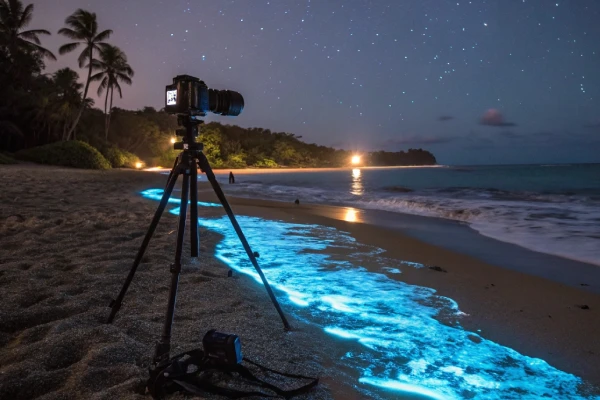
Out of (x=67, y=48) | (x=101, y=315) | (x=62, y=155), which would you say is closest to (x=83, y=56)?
(x=67, y=48)

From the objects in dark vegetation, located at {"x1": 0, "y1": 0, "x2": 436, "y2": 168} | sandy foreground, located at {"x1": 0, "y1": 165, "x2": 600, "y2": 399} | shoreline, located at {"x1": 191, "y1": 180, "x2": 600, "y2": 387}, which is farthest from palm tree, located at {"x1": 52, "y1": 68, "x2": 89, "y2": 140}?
shoreline, located at {"x1": 191, "y1": 180, "x2": 600, "y2": 387}

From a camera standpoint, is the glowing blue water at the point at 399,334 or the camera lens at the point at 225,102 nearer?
the glowing blue water at the point at 399,334

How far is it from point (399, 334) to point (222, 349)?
57.6 inches

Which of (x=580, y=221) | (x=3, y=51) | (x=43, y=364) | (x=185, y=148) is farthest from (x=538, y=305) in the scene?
(x=3, y=51)

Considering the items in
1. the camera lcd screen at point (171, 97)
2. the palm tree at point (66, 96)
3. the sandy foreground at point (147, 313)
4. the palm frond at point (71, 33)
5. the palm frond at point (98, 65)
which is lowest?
the sandy foreground at point (147, 313)

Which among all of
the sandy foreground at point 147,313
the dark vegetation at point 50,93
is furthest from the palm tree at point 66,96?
the sandy foreground at point 147,313

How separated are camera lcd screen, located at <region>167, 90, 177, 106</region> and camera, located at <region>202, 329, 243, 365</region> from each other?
1.34 meters

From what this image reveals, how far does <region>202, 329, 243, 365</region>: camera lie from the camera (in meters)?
1.83

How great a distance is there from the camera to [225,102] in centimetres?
252

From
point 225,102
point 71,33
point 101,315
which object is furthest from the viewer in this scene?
point 71,33

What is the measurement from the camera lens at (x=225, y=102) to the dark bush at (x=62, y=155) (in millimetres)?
28686

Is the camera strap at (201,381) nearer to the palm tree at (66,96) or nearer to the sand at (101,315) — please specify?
the sand at (101,315)

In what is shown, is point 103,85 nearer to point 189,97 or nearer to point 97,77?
point 97,77

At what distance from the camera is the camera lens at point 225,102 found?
244cm
